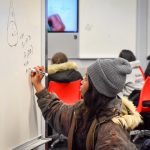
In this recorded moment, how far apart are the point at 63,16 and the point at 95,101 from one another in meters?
4.87

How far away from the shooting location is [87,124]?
6.22 ft

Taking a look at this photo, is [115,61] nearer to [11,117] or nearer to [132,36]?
[11,117]

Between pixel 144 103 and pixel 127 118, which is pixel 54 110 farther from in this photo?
pixel 144 103

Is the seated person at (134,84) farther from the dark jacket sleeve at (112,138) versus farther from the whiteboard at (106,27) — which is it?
the dark jacket sleeve at (112,138)

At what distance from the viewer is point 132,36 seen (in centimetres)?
681

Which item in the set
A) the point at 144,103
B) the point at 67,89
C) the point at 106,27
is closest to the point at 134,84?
the point at 144,103

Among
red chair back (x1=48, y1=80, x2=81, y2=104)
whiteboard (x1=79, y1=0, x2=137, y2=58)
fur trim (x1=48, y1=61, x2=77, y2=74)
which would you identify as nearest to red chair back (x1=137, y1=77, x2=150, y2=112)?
red chair back (x1=48, y1=80, x2=81, y2=104)

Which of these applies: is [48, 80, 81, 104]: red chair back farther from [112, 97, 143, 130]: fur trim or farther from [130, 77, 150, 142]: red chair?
[112, 97, 143, 130]: fur trim

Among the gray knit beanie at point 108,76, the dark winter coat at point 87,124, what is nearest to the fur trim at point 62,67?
the dark winter coat at point 87,124

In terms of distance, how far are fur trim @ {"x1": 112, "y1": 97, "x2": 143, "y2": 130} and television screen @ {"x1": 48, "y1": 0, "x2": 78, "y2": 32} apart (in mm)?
4667

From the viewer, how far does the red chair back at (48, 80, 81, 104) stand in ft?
16.4

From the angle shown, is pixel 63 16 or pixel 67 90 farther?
pixel 63 16

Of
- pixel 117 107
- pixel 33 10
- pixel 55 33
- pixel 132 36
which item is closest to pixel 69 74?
pixel 55 33

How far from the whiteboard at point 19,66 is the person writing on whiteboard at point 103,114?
0.94 ft
